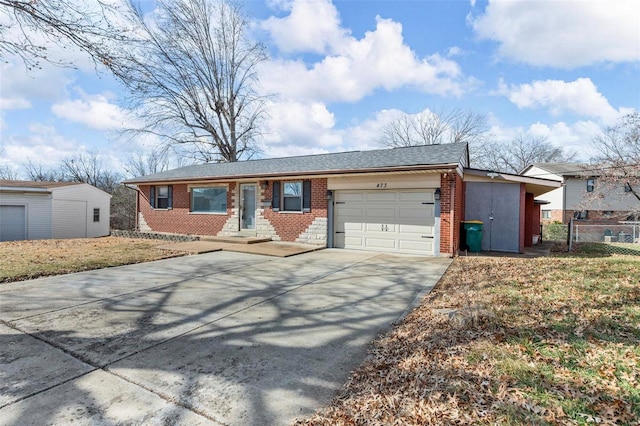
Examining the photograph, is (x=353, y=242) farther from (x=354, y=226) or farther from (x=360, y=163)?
(x=360, y=163)

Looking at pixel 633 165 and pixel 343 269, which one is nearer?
pixel 343 269

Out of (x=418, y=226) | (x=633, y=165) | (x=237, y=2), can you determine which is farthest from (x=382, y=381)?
(x=237, y=2)

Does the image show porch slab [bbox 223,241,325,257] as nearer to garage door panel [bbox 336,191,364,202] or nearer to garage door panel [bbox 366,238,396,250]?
garage door panel [bbox 366,238,396,250]

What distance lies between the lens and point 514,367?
2.72m

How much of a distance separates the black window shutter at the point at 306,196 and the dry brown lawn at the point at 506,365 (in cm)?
741

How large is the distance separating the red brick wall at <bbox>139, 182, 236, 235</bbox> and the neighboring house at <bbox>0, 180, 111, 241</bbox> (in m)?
5.84

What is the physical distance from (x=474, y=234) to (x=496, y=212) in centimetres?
123

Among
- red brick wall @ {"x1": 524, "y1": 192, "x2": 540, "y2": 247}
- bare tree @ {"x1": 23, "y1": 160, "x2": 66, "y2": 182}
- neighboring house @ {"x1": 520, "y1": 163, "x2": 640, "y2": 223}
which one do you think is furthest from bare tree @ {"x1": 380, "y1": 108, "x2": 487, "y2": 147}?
bare tree @ {"x1": 23, "y1": 160, "x2": 66, "y2": 182}

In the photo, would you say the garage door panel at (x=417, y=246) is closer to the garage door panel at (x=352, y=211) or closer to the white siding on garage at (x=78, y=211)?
the garage door panel at (x=352, y=211)

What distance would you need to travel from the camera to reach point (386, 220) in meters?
10.6

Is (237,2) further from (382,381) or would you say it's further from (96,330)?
(382,381)

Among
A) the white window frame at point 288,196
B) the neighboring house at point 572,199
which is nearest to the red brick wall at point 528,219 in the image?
the white window frame at point 288,196

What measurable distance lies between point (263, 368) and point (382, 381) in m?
1.05

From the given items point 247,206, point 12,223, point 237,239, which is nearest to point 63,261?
point 237,239
